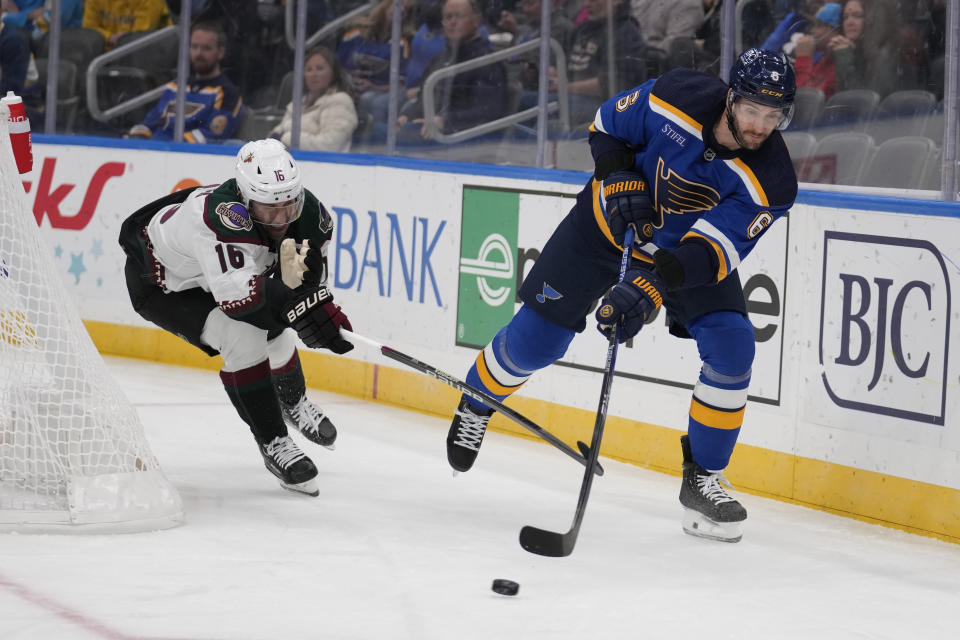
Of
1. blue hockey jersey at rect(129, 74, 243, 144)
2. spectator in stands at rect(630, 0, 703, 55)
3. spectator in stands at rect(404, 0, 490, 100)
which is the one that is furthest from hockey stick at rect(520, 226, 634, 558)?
blue hockey jersey at rect(129, 74, 243, 144)

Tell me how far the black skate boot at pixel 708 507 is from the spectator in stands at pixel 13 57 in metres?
4.16

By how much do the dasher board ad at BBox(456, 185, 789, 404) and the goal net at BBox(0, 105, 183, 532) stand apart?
5.30ft

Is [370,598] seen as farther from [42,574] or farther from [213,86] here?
[213,86]

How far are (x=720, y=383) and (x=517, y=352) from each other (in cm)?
53

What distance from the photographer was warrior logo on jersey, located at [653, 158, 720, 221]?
3250mm

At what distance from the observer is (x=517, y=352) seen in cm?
350

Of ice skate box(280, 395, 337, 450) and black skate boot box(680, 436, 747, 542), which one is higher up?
ice skate box(280, 395, 337, 450)

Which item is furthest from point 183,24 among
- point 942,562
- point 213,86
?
point 942,562

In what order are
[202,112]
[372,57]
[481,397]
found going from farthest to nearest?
[202,112], [372,57], [481,397]

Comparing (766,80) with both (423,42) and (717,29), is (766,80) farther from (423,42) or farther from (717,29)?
(423,42)

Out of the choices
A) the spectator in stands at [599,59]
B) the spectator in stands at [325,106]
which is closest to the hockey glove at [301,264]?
the spectator in stands at [599,59]

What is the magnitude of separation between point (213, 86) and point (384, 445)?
219 centimetres

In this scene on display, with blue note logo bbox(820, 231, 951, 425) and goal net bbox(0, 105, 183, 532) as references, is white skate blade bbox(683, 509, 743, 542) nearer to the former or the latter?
blue note logo bbox(820, 231, 951, 425)

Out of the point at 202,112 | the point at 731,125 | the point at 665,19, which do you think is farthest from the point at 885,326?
the point at 202,112
